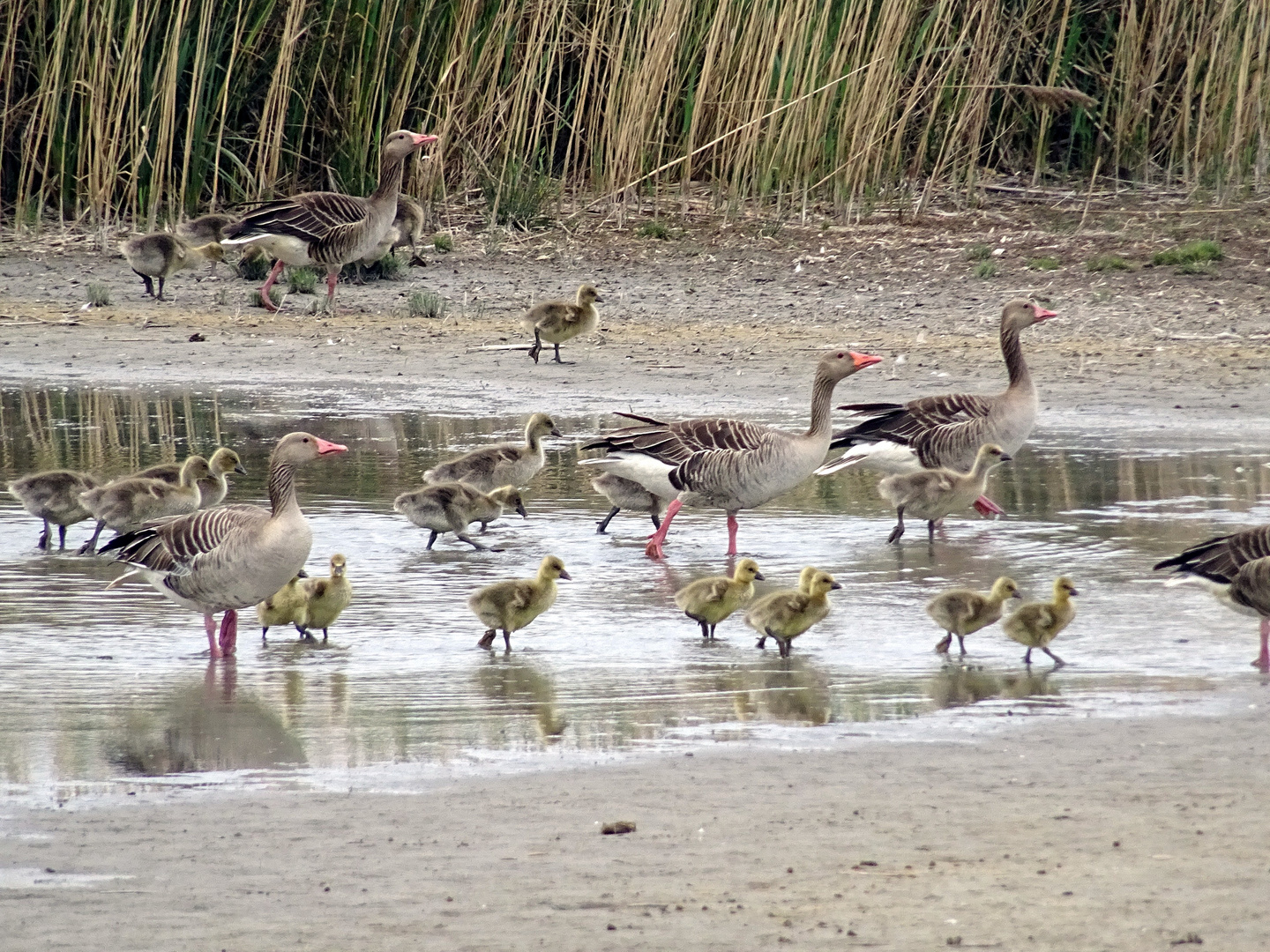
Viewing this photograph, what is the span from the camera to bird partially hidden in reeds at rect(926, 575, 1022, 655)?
23.5ft

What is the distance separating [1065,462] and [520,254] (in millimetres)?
7425

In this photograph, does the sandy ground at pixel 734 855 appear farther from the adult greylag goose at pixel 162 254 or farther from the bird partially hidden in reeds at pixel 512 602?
the adult greylag goose at pixel 162 254

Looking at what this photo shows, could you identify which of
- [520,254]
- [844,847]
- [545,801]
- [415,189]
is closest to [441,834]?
[545,801]

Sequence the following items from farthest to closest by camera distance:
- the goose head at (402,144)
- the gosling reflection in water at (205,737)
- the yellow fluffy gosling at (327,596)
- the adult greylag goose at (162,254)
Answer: the goose head at (402,144) < the adult greylag goose at (162,254) < the yellow fluffy gosling at (327,596) < the gosling reflection in water at (205,737)

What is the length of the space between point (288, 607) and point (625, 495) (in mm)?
2844

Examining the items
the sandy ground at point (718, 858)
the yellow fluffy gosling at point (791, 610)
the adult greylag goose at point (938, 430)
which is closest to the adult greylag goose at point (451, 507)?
the adult greylag goose at point (938, 430)

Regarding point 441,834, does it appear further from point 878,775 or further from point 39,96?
point 39,96

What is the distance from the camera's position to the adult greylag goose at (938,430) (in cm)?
1070

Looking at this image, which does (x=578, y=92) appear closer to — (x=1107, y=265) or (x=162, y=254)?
(x=162, y=254)

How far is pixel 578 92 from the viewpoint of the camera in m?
18.2

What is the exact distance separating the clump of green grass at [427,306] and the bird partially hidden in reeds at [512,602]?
335 inches

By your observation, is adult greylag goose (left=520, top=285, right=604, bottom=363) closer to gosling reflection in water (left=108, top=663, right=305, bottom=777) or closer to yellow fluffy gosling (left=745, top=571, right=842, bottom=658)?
yellow fluffy gosling (left=745, top=571, right=842, bottom=658)

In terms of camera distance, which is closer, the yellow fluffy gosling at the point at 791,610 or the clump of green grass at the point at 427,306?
the yellow fluffy gosling at the point at 791,610

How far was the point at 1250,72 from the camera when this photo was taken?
17984mm
